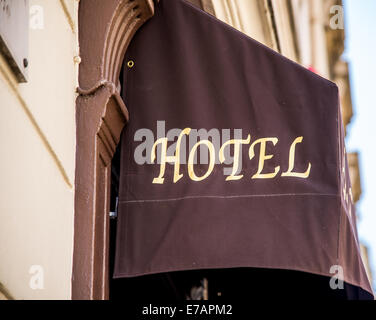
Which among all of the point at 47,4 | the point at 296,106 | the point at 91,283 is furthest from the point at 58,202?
the point at 296,106

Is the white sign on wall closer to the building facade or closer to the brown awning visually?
the building facade

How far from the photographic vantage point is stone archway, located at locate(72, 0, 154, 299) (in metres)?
4.02

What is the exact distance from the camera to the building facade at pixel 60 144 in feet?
10.6

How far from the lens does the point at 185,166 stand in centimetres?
430

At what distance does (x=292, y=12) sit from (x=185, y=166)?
8.69m

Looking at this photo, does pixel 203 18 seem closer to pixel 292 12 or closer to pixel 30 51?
pixel 30 51

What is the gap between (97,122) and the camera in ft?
13.8

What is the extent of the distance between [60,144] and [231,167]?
950 millimetres

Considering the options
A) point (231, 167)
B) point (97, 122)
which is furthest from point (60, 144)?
point (231, 167)

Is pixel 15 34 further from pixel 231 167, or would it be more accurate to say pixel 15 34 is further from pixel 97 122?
pixel 231 167

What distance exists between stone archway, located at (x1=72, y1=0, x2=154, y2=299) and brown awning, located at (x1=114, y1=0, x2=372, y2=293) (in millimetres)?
124
